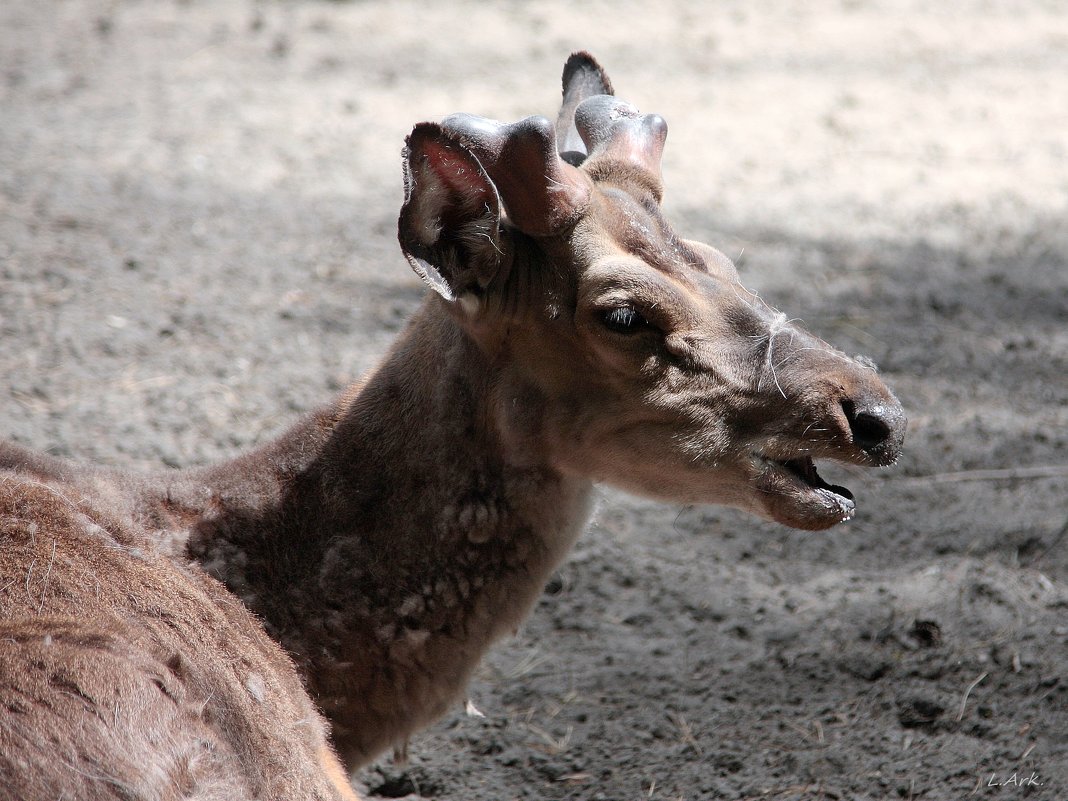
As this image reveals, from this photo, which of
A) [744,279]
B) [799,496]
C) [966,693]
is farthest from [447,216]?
[744,279]

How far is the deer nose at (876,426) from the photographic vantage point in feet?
11.9

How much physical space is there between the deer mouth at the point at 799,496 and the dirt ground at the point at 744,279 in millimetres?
1250

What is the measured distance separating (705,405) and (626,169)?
0.95 meters

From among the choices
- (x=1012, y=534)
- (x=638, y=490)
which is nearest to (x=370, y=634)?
(x=638, y=490)

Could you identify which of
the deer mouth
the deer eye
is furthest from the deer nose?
the deer eye

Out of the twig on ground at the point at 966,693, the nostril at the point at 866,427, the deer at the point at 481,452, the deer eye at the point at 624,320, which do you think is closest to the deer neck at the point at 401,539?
the deer at the point at 481,452

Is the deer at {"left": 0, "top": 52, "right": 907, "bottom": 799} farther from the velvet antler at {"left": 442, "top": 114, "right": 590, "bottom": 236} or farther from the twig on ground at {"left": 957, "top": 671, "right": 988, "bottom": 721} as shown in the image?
the twig on ground at {"left": 957, "top": 671, "right": 988, "bottom": 721}

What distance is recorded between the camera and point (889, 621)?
17.2 feet

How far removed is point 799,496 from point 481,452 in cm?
104

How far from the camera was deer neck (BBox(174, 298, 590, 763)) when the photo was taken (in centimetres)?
387

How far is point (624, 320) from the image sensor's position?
376cm

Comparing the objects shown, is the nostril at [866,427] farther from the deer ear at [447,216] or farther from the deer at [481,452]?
the deer ear at [447,216]

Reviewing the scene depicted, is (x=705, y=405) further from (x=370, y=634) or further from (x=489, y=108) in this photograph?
(x=489, y=108)

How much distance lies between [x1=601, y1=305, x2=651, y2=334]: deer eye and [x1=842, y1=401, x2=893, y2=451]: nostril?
679 mm
